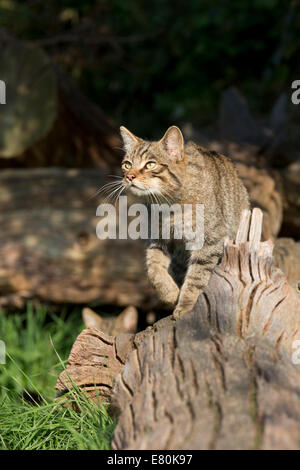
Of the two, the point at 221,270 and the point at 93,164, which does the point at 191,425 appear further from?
the point at 93,164

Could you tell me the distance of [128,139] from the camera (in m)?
3.42

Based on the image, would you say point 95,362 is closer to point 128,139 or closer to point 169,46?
point 128,139

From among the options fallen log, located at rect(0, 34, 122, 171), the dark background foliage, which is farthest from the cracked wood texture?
the dark background foliage

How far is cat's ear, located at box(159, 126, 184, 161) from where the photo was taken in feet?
10.4

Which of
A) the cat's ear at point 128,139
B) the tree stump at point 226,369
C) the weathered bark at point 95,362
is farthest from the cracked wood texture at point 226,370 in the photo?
the cat's ear at point 128,139

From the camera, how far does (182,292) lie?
310 cm

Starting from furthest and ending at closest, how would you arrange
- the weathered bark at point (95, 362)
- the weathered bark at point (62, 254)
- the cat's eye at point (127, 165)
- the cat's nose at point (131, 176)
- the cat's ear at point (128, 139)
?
the weathered bark at point (62, 254) → the cat's ear at point (128, 139) → the cat's eye at point (127, 165) → the cat's nose at point (131, 176) → the weathered bark at point (95, 362)

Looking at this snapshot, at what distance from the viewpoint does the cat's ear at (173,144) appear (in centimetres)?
316

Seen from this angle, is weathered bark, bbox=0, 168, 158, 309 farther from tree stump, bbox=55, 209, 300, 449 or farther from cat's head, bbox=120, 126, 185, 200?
tree stump, bbox=55, 209, 300, 449

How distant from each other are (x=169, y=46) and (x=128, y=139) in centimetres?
495

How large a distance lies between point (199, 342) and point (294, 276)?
1.98 metres

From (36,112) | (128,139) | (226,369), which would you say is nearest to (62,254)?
(36,112)

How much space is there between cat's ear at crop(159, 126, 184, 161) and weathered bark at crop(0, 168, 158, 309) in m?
2.00

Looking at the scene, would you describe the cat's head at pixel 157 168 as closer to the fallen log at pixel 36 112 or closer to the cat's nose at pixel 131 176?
the cat's nose at pixel 131 176
